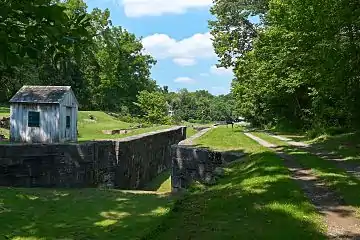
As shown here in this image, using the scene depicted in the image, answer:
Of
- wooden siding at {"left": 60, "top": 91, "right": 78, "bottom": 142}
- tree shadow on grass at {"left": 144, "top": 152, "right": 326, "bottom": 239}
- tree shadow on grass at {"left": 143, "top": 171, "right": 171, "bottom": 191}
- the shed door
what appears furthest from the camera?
tree shadow on grass at {"left": 143, "top": 171, "right": 171, "bottom": 191}

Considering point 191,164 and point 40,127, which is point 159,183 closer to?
point 40,127

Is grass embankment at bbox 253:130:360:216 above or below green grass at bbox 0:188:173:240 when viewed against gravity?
above

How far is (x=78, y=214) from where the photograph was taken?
37.0 ft

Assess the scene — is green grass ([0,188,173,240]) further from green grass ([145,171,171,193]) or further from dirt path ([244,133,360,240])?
green grass ([145,171,171,193])

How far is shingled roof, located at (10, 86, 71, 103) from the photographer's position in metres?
25.0

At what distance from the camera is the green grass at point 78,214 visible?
909 cm

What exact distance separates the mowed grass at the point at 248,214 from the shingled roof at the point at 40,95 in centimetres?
1591

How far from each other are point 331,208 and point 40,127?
19282mm

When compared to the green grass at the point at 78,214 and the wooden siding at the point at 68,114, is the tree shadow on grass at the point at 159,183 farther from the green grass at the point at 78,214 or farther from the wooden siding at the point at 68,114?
the green grass at the point at 78,214

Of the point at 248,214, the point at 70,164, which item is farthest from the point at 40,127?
the point at 248,214

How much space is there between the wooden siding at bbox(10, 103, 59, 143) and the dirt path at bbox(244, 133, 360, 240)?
15.7 meters

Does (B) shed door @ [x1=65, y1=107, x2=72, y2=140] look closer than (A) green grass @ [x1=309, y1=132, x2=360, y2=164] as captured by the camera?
No

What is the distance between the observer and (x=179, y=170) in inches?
714

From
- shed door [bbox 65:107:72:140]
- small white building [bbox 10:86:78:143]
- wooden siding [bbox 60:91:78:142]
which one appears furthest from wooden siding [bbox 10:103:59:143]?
shed door [bbox 65:107:72:140]
